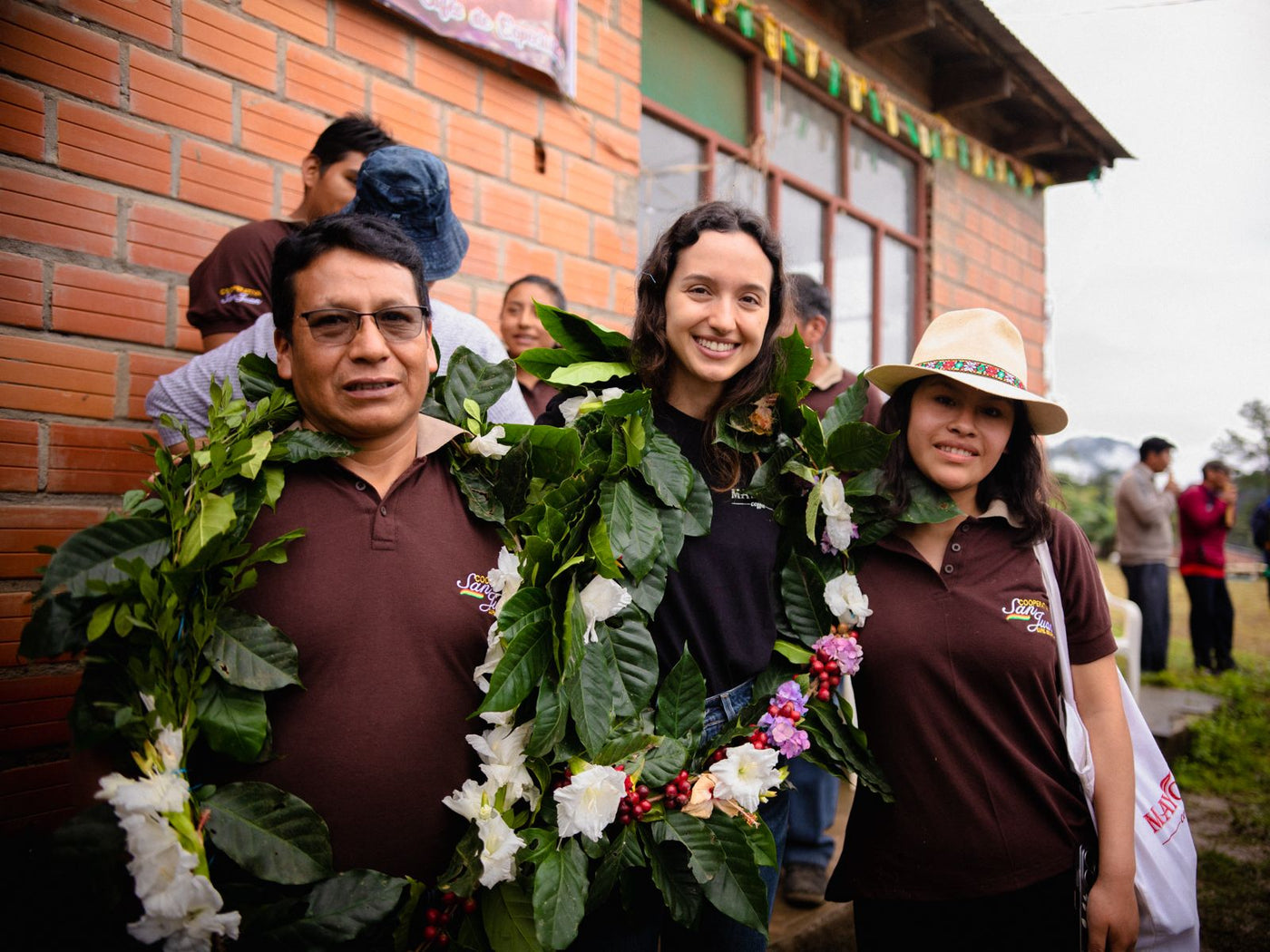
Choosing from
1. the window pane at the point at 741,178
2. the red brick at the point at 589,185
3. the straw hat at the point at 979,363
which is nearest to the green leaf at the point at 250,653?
the straw hat at the point at 979,363

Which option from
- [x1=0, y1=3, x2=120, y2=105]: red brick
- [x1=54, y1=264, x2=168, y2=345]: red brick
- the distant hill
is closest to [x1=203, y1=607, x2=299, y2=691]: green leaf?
[x1=54, y1=264, x2=168, y2=345]: red brick

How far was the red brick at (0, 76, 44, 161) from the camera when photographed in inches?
87.3

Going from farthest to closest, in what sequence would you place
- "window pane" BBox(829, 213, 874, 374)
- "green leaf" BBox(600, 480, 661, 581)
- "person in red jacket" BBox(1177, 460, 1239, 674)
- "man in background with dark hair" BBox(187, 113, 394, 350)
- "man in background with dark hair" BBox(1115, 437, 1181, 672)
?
"person in red jacket" BBox(1177, 460, 1239, 674) → "man in background with dark hair" BBox(1115, 437, 1181, 672) → "window pane" BBox(829, 213, 874, 374) → "man in background with dark hair" BBox(187, 113, 394, 350) → "green leaf" BBox(600, 480, 661, 581)

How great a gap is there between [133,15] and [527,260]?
1.58 meters

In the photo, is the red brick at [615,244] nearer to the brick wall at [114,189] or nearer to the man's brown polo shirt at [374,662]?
the brick wall at [114,189]

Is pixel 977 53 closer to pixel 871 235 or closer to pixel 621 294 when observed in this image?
pixel 871 235

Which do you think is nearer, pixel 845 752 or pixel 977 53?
pixel 845 752

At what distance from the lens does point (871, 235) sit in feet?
20.1

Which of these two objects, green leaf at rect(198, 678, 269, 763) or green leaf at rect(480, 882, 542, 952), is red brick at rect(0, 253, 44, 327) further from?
green leaf at rect(480, 882, 542, 952)

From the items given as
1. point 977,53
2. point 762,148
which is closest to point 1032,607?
point 762,148

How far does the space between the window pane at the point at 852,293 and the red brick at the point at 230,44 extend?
155 inches

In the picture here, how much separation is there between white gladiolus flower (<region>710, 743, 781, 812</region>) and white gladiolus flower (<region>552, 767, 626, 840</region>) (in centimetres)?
26

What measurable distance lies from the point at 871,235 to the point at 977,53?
137 centimetres

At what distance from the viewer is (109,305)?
2430 millimetres
